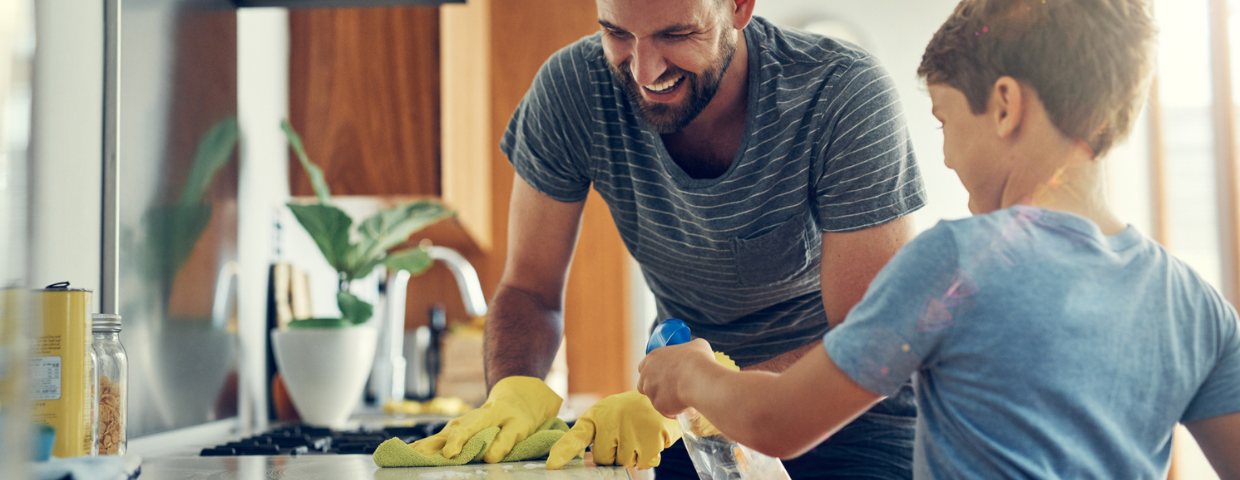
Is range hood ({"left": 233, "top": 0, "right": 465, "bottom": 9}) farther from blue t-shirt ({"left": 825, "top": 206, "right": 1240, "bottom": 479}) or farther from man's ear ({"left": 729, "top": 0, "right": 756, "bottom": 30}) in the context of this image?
blue t-shirt ({"left": 825, "top": 206, "right": 1240, "bottom": 479})

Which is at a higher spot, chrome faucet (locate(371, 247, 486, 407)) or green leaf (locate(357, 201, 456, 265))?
green leaf (locate(357, 201, 456, 265))

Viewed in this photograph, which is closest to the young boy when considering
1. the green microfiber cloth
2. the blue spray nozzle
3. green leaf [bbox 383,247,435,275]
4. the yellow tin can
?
the blue spray nozzle

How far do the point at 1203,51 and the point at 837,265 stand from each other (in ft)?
8.30

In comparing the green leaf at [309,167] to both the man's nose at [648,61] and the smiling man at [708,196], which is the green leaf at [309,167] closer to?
the smiling man at [708,196]

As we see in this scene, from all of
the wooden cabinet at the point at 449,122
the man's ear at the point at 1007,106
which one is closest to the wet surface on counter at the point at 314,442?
the wooden cabinet at the point at 449,122

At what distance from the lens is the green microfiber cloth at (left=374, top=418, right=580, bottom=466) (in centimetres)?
83

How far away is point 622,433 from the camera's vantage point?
0.88 metres

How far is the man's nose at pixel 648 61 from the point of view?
1.06 metres

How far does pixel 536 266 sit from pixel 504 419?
42 cm

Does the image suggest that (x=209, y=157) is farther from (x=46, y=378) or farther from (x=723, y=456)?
(x=723, y=456)

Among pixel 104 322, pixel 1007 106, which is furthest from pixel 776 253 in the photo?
pixel 104 322

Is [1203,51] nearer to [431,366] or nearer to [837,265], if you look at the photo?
[837,265]

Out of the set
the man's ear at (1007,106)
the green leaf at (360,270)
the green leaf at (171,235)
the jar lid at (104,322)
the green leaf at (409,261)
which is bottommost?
the jar lid at (104,322)

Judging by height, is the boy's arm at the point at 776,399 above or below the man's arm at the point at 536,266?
below
